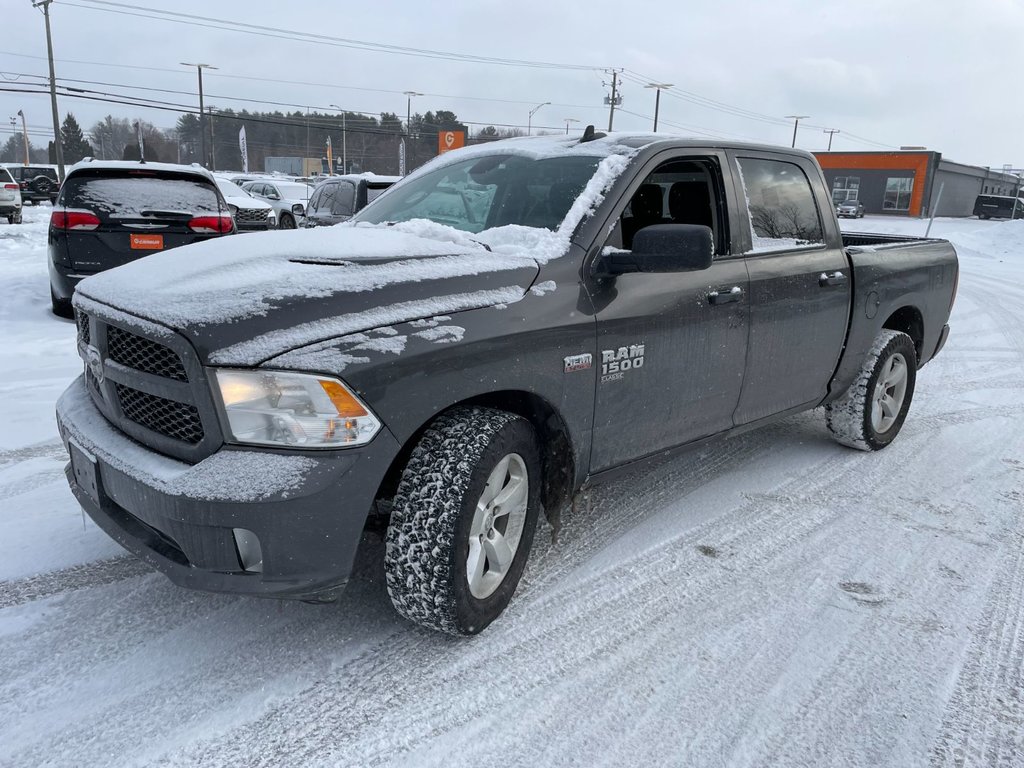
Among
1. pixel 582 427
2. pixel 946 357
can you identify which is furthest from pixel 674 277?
pixel 946 357

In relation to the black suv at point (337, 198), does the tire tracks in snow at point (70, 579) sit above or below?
below

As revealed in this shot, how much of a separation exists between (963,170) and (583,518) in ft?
231

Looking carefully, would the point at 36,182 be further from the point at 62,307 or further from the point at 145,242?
the point at 145,242

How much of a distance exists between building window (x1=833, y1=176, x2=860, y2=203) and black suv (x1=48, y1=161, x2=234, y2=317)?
196 feet

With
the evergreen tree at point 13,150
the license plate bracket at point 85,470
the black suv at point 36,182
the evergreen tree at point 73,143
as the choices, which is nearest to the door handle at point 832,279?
the license plate bracket at point 85,470

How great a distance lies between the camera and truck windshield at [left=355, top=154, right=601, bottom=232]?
316 centimetres

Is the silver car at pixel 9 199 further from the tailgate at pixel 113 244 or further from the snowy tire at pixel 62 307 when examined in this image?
the tailgate at pixel 113 244

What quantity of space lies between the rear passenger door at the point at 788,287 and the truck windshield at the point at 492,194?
98 cm

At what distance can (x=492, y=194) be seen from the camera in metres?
3.39

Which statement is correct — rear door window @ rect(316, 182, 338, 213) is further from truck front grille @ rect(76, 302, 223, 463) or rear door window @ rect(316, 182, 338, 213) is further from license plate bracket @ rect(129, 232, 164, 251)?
truck front grille @ rect(76, 302, 223, 463)

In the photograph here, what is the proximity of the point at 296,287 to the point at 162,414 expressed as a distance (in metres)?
0.57

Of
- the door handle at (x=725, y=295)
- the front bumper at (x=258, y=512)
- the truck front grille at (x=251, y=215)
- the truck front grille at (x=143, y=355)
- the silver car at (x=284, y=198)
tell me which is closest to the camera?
the front bumper at (x=258, y=512)

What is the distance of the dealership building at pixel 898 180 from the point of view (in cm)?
5547

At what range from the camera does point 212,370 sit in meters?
2.10
